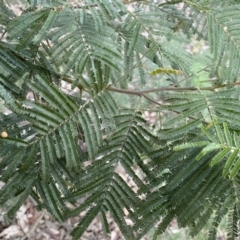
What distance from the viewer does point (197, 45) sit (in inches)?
140

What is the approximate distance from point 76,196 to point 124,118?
24 centimetres

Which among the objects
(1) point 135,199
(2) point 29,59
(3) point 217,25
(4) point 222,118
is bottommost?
(1) point 135,199

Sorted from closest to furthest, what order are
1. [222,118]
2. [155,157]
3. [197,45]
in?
[222,118]
[155,157]
[197,45]

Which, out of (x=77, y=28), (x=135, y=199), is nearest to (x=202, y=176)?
(x=135, y=199)

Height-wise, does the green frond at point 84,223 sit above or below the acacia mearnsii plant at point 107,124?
below

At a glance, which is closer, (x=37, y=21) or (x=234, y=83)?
(x=37, y=21)

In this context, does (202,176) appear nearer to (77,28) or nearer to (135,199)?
(135,199)

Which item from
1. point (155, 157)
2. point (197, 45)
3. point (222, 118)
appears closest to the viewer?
point (222, 118)

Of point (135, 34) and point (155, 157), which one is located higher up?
point (135, 34)

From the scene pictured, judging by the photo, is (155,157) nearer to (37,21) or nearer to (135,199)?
(135,199)

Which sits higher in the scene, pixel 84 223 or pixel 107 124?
pixel 107 124

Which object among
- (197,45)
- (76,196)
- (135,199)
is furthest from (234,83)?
(197,45)

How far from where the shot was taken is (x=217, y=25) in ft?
3.15

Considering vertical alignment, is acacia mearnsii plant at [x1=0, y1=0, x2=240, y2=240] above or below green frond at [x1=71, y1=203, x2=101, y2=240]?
above
